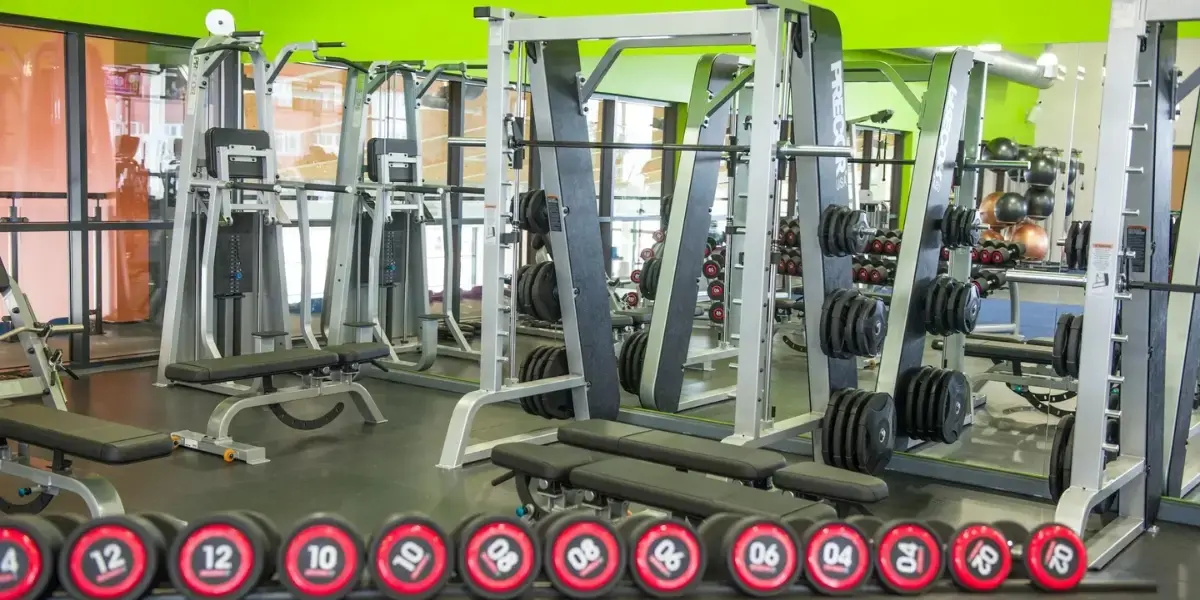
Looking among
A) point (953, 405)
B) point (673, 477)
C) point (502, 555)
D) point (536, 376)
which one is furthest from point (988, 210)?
point (502, 555)

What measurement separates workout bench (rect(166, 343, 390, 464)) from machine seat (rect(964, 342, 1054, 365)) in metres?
2.92

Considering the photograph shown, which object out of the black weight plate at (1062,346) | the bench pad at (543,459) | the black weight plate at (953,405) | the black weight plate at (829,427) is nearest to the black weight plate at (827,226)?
the black weight plate at (829,427)

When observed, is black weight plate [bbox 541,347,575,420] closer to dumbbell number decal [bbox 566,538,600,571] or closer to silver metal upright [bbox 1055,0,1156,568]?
silver metal upright [bbox 1055,0,1156,568]

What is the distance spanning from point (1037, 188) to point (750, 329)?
1.65m

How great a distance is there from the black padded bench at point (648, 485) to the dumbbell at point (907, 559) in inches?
11.1

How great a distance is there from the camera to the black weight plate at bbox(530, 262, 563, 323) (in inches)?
186

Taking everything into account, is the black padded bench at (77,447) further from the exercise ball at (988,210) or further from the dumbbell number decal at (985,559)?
the exercise ball at (988,210)

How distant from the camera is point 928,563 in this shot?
89.6 inches

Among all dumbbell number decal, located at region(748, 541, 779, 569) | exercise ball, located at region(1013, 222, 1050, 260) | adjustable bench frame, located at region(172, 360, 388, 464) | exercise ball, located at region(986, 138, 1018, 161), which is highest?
exercise ball, located at region(986, 138, 1018, 161)

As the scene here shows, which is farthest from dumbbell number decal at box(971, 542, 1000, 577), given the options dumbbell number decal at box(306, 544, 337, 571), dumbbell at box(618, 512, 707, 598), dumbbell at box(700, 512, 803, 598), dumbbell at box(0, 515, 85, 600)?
dumbbell at box(0, 515, 85, 600)

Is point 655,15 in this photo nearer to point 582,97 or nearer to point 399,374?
point 582,97

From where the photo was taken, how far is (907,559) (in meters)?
2.27

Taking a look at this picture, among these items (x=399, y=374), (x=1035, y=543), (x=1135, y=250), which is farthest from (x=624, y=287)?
(x=1035, y=543)

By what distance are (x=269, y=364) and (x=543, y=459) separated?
203cm
